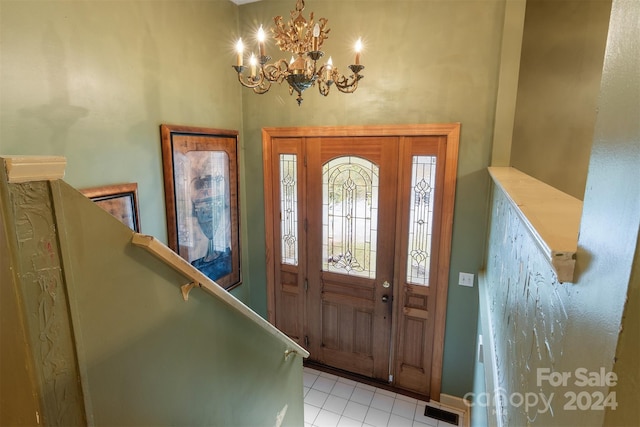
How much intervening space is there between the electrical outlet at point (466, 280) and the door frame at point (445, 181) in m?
0.11

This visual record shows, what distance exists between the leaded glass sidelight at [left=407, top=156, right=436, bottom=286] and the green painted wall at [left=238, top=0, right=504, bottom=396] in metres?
0.21

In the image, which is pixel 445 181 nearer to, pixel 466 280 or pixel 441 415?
pixel 466 280

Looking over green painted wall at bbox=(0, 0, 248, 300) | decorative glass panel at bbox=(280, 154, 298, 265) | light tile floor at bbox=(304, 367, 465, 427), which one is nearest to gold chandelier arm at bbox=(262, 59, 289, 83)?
green painted wall at bbox=(0, 0, 248, 300)

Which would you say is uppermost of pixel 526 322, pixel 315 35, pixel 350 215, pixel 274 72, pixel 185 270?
pixel 315 35

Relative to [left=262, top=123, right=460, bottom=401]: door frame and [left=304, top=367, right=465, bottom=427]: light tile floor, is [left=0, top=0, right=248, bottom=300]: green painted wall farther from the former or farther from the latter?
[left=304, top=367, right=465, bottom=427]: light tile floor

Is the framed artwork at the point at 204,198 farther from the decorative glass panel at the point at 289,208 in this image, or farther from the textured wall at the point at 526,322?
the textured wall at the point at 526,322

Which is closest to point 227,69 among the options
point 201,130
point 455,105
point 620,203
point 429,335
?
point 201,130

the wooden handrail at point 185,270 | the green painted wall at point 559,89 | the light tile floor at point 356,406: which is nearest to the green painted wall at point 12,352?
the wooden handrail at point 185,270

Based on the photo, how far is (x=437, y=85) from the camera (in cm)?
272

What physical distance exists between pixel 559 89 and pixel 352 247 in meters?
2.21

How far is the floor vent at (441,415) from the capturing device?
2982 mm

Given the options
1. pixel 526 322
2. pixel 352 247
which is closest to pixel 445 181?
pixel 352 247

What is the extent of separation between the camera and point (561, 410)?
2.02 feet

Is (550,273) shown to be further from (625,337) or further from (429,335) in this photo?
(429,335)
